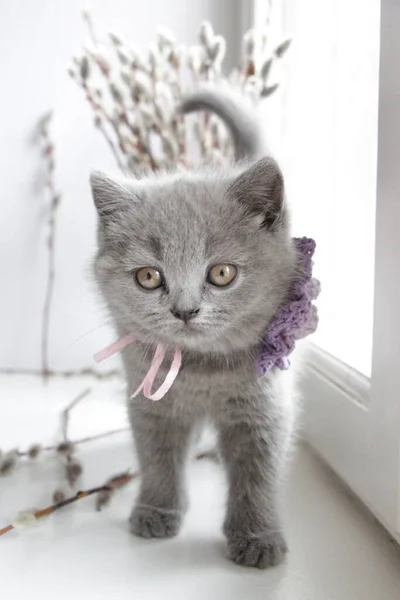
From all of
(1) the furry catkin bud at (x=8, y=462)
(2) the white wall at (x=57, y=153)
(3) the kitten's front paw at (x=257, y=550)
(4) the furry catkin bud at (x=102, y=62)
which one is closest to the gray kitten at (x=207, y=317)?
(3) the kitten's front paw at (x=257, y=550)

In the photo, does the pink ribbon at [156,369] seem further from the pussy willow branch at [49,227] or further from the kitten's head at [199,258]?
the pussy willow branch at [49,227]

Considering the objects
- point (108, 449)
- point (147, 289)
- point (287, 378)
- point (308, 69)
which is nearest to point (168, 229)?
point (147, 289)

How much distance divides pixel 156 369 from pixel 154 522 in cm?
18

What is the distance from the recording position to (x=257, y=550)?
0.65 metres

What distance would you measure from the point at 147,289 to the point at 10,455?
0.37 metres

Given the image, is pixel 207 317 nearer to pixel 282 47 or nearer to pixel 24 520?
pixel 24 520

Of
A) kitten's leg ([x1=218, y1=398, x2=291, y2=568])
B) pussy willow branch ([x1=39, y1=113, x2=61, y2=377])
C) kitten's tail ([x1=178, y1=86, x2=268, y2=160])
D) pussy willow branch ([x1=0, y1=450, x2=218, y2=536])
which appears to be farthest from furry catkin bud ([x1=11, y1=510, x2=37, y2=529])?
pussy willow branch ([x1=39, y1=113, x2=61, y2=377])

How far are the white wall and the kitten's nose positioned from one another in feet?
2.16

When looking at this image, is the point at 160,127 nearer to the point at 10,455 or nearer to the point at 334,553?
the point at 10,455

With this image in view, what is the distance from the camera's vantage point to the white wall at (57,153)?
127 centimetres

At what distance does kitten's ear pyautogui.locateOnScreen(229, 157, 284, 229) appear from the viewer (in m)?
0.62

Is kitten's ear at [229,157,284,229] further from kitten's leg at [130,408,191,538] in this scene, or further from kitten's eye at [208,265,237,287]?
kitten's leg at [130,408,191,538]

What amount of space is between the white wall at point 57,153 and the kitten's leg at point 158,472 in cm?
54

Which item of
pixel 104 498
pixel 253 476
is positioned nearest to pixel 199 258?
pixel 253 476
